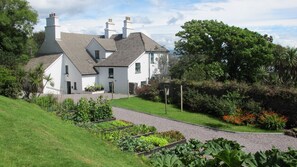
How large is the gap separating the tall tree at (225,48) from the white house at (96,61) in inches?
213

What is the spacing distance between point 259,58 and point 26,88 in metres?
24.0

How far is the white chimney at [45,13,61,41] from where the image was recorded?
1715 inches

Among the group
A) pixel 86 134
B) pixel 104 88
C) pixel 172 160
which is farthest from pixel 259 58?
pixel 172 160

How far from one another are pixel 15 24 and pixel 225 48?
26048mm

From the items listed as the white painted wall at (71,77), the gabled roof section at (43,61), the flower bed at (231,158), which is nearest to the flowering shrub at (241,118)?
the flower bed at (231,158)

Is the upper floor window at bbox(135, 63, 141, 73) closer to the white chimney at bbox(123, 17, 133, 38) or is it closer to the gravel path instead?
the white chimney at bbox(123, 17, 133, 38)

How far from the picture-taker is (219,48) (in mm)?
37344

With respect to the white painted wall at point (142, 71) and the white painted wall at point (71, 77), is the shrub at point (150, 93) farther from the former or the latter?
the white painted wall at point (71, 77)

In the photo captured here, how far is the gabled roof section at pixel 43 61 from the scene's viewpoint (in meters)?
41.4

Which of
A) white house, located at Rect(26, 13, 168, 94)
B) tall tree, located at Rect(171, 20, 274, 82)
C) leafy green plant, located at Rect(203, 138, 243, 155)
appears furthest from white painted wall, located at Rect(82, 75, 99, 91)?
leafy green plant, located at Rect(203, 138, 243, 155)

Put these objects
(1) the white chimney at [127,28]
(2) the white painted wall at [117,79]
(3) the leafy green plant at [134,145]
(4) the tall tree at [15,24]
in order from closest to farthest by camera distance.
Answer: (3) the leafy green plant at [134,145] → (4) the tall tree at [15,24] → (2) the white painted wall at [117,79] → (1) the white chimney at [127,28]

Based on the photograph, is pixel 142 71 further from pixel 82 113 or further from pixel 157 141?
pixel 157 141

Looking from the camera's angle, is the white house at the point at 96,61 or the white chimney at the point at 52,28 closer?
the white house at the point at 96,61

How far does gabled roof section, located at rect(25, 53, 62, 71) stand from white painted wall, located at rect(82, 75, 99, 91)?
4809 millimetres
